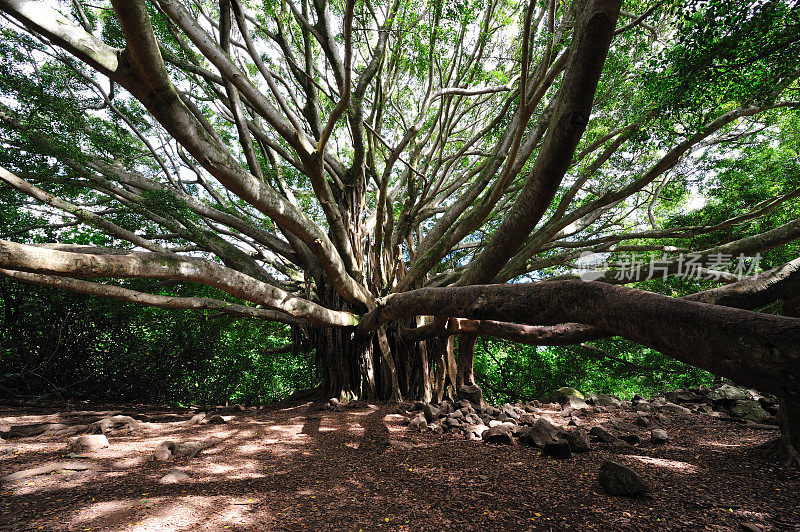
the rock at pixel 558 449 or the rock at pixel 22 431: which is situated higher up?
the rock at pixel 22 431

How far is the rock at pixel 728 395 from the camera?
444 centimetres

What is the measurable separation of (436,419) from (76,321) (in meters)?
6.42

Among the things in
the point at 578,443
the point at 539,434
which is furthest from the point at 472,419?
the point at 578,443

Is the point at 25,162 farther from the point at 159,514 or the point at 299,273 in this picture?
the point at 159,514

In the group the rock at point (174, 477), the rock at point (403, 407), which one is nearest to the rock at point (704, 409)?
the rock at point (403, 407)

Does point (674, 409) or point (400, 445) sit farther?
point (674, 409)

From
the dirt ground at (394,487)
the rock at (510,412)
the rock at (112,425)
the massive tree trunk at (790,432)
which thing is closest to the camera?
the dirt ground at (394,487)

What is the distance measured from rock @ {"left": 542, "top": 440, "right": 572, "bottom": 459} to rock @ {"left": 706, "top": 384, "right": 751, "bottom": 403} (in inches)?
134

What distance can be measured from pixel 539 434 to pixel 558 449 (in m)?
0.37

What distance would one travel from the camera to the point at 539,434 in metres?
3.06

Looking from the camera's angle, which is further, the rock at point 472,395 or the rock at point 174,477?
the rock at point 472,395

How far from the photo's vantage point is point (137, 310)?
6348 mm

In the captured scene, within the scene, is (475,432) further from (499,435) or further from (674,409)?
(674,409)

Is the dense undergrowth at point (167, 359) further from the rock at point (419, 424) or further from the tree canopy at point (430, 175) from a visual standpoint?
the rock at point (419, 424)
